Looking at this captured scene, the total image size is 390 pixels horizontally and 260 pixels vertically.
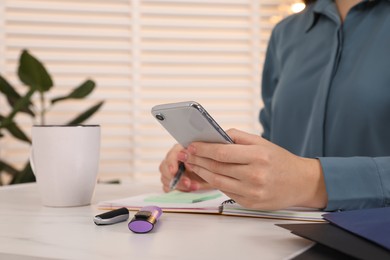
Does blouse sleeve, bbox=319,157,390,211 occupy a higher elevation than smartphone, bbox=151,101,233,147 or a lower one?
lower

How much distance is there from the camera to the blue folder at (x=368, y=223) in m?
0.47

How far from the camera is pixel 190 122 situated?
66 centimetres

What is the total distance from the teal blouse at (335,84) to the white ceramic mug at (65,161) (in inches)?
16.4

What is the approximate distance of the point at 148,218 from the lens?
1.98 feet

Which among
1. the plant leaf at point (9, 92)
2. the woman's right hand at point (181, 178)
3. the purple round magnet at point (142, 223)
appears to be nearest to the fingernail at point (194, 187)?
the woman's right hand at point (181, 178)

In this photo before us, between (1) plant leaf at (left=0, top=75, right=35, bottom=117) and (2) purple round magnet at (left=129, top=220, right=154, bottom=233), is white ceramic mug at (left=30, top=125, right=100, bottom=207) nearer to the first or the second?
(2) purple round magnet at (left=129, top=220, right=154, bottom=233)

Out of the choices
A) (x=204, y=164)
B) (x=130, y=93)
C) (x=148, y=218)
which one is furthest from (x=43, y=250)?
(x=130, y=93)

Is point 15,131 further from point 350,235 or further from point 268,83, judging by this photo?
point 350,235

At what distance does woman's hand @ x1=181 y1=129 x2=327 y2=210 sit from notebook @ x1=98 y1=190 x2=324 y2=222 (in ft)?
0.08

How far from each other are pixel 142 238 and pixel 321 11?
825mm

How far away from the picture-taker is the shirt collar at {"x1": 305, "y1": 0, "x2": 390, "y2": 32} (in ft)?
3.73

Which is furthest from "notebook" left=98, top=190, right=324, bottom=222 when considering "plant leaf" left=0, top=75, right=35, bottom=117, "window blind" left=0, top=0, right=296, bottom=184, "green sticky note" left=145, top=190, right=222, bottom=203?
"window blind" left=0, top=0, right=296, bottom=184

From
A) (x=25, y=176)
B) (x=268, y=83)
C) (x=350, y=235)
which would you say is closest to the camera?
(x=350, y=235)

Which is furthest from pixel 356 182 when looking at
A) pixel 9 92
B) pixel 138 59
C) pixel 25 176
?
pixel 138 59
